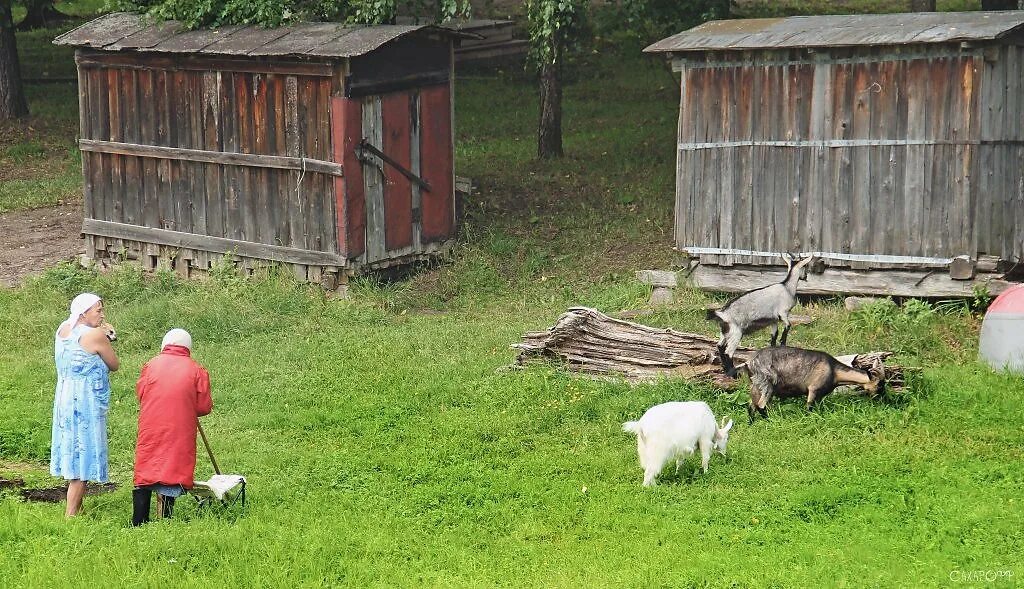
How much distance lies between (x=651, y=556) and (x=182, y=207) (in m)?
11.1

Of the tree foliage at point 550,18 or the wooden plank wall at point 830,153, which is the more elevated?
the tree foliage at point 550,18

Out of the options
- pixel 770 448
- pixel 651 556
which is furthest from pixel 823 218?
pixel 651 556

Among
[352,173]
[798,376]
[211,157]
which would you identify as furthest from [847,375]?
[211,157]

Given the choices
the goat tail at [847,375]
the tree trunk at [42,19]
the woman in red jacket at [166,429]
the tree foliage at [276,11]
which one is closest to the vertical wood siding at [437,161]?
the tree foliage at [276,11]

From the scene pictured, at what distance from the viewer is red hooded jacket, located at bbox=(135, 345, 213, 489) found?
27.5 ft

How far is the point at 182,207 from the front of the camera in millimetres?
17000

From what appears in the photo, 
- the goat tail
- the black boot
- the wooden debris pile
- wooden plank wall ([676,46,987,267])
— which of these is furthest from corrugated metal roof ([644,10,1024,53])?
the black boot

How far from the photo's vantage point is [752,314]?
443 inches

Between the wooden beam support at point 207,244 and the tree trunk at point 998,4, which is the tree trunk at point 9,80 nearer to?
the wooden beam support at point 207,244

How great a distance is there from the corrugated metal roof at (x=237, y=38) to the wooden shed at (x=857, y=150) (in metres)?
3.78

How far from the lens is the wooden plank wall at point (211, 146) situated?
51.4 ft

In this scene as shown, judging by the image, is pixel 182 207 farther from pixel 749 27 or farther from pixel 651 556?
pixel 651 556

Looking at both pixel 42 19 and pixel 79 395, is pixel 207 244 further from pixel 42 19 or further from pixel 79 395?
pixel 42 19

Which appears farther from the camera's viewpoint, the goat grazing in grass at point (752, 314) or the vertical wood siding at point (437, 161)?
the vertical wood siding at point (437, 161)
